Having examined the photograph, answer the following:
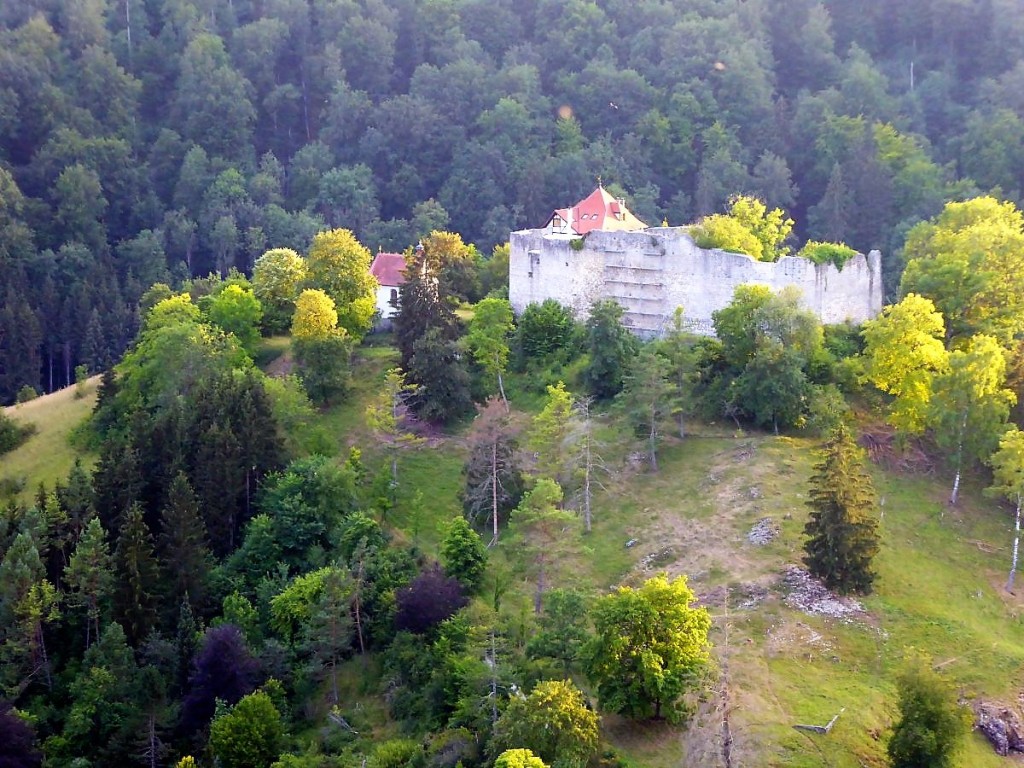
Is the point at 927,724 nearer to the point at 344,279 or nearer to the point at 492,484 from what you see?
the point at 492,484

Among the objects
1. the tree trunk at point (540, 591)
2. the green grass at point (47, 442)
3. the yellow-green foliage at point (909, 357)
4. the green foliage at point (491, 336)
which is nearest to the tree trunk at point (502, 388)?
the green foliage at point (491, 336)

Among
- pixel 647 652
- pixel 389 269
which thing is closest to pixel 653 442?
pixel 647 652

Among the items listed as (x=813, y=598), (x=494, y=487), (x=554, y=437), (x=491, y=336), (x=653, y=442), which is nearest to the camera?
(x=813, y=598)

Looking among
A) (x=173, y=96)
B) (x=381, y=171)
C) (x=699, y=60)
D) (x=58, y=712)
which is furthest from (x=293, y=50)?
(x=58, y=712)

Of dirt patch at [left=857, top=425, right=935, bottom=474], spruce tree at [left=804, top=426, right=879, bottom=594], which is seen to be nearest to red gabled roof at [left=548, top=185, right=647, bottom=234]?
Answer: dirt patch at [left=857, top=425, right=935, bottom=474]

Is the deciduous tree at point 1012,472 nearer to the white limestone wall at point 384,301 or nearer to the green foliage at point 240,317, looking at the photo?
the white limestone wall at point 384,301

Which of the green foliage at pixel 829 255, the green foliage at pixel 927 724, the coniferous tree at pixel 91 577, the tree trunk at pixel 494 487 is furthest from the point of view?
the green foliage at pixel 829 255

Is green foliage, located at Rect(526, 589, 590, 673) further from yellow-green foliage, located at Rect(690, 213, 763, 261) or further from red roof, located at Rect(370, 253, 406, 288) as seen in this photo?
red roof, located at Rect(370, 253, 406, 288)
